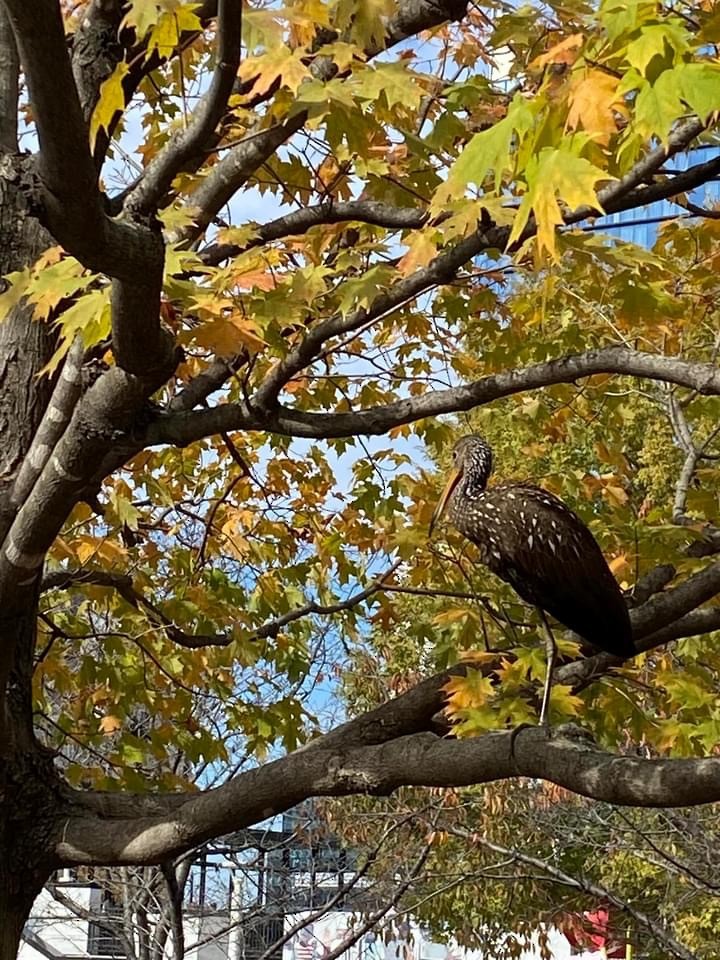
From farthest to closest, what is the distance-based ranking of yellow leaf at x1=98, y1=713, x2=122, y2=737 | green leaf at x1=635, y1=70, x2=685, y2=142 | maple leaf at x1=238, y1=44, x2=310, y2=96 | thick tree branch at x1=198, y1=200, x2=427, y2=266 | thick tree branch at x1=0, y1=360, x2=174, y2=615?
yellow leaf at x1=98, y1=713, x2=122, y2=737 → thick tree branch at x1=198, y1=200, x2=427, y2=266 → thick tree branch at x1=0, y1=360, x2=174, y2=615 → maple leaf at x1=238, y1=44, x2=310, y2=96 → green leaf at x1=635, y1=70, x2=685, y2=142

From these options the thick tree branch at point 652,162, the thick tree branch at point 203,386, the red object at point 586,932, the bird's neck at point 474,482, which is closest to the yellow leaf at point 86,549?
the thick tree branch at point 203,386

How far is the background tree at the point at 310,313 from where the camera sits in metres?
2.25

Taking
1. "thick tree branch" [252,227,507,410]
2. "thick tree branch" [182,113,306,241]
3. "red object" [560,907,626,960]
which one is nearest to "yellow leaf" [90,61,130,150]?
"thick tree branch" [182,113,306,241]

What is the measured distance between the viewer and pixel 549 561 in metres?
3.56

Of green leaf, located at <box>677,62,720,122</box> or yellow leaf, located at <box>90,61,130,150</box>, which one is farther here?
yellow leaf, located at <box>90,61,130,150</box>

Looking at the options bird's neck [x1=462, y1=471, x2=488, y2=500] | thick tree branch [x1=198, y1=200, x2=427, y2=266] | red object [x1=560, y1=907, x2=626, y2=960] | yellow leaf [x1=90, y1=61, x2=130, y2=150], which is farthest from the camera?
red object [x1=560, y1=907, x2=626, y2=960]

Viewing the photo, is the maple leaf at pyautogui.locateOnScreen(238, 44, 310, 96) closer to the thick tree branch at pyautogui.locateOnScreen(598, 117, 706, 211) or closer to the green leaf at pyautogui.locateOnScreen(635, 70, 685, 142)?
the thick tree branch at pyautogui.locateOnScreen(598, 117, 706, 211)

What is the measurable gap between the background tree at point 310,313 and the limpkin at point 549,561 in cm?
16

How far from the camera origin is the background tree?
2254mm

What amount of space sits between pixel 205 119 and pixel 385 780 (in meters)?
1.78

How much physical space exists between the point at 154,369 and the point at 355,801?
8.08 m

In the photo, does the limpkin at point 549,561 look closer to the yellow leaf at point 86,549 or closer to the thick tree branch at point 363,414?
the thick tree branch at point 363,414

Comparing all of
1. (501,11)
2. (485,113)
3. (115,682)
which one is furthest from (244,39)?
(115,682)

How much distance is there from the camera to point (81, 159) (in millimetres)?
2049
